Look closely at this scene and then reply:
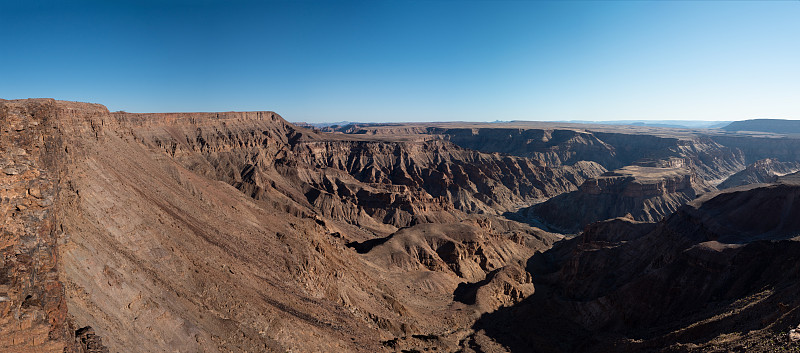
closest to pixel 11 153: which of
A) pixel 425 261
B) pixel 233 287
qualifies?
pixel 233 287

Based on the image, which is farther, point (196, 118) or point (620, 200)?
point (196, 118)

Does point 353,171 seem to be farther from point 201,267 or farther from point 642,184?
point 201,267

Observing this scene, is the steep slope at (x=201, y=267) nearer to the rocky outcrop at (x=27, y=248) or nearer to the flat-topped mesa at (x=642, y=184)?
the rocky outcrop at (x=27, y=248)

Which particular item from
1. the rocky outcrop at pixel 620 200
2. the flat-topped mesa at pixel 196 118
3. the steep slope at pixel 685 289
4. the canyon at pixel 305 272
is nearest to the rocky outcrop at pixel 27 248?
the canyon at pixel 305 272

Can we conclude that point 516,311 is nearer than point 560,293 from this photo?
Yes

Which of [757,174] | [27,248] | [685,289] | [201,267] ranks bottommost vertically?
[757,174]

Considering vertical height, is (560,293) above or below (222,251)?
below

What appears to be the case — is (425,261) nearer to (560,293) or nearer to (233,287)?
(560,293)

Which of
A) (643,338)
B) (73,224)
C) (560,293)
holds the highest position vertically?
(73,224)

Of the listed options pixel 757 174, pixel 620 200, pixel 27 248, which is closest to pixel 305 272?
pixel 27 248
